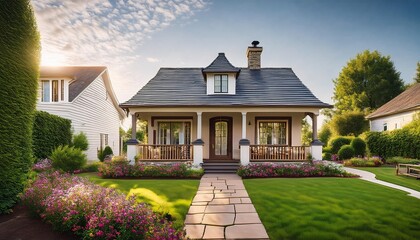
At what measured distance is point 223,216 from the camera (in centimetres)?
500

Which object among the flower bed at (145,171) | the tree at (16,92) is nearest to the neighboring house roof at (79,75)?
the flower bed at (145,171)

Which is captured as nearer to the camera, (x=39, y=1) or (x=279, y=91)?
(x=39, y=1)

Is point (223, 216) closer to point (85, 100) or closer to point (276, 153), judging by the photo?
point (276, 153)

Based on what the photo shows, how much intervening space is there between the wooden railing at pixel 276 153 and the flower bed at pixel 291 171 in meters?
1.41

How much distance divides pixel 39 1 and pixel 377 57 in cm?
3993

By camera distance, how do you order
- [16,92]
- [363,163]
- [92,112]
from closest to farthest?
[16,92] < [363,163] < [92,112]

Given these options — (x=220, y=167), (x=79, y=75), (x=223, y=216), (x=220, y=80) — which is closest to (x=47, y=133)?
(x=79, y=75)

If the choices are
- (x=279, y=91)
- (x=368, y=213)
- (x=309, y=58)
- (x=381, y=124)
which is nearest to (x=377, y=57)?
(x=381, y=124)

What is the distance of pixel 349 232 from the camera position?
4.10 meters

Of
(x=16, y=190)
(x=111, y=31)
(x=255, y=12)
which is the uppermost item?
(x=255, y=12)

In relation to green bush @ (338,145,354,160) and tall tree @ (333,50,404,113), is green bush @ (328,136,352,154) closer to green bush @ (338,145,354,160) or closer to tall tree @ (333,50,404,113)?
green bush @ (338,145,354,160)

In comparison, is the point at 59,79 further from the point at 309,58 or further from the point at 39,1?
the point at 309,58

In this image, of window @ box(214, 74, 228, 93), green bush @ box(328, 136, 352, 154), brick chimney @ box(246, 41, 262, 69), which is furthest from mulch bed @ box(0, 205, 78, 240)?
green bush @ box(328, 136, 352, 154)

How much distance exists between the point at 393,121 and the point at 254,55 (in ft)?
52.1
